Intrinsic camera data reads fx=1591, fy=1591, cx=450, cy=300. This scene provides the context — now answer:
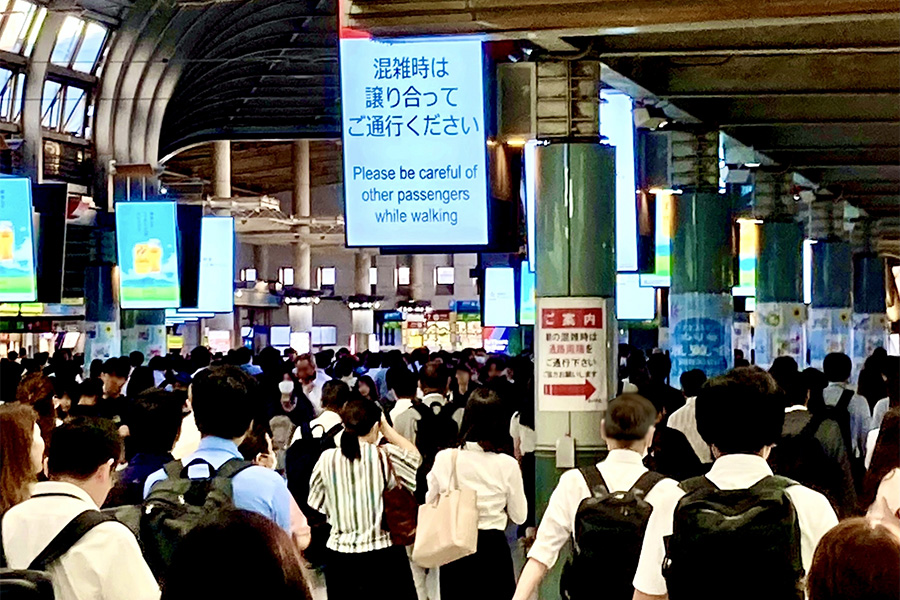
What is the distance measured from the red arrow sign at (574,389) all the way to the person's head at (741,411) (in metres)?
6.73

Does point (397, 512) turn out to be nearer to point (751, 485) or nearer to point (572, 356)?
point (572, 356)

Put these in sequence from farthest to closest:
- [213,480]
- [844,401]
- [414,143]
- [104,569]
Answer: [414,143], [844,401], [213,480], [104,569]

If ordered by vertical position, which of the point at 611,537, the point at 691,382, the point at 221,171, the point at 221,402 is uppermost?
the point at 221,171

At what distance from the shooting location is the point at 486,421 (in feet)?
26.9

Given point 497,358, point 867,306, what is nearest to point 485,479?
point 497,358

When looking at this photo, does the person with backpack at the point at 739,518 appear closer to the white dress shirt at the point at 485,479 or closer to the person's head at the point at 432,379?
the white dress shirt at the point at 485,479

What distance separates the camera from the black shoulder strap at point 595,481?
19.1 ft

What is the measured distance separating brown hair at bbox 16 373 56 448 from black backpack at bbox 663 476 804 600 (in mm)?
5542

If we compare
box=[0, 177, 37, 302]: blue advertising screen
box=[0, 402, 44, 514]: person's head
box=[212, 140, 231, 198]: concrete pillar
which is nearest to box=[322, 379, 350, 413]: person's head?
box=[0, 402, 44, 514]: person's head

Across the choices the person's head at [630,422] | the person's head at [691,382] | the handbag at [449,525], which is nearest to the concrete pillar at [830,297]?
the person's head at [691,382]

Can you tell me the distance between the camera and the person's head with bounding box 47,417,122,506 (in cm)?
480

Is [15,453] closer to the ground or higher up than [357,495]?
higher up

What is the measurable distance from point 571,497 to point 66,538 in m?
2.16

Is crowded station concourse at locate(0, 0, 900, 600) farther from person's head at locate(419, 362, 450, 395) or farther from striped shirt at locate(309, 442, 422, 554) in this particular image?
person's head at locate(419, 362, 450, 395)
